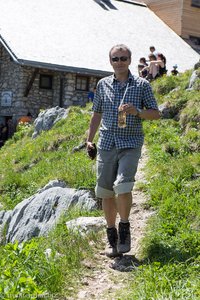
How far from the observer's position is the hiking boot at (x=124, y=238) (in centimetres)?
537

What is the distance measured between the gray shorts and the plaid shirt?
0.07m

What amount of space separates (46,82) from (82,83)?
1540 mm

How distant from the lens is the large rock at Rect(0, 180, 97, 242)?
729 centimetres

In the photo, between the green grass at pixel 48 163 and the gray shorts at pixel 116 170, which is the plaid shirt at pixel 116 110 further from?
the green grass at pixel 48 163

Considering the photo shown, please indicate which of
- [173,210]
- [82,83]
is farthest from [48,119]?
[173,210]

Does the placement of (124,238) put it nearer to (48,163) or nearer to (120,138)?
(120,138)

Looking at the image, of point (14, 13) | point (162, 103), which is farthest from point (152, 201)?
point (14, 13)

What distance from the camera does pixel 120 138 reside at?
5.41 metres

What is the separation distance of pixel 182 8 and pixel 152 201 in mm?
25280

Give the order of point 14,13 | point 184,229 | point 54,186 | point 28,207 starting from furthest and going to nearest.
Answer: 1. point 14,13
2. point 54,186
3. point 28,207
4. point 184,229

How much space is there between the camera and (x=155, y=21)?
30016 millimetres

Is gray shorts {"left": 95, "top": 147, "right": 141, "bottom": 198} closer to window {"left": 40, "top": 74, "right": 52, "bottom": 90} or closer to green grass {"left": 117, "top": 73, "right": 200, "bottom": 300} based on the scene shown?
green grass {"left": 117, "top": 73, "right": 200, "bottom": 300}

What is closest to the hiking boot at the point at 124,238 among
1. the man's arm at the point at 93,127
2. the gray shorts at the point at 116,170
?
the gray shorts at the point at 116,170

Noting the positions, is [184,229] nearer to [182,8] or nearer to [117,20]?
[117,20]
